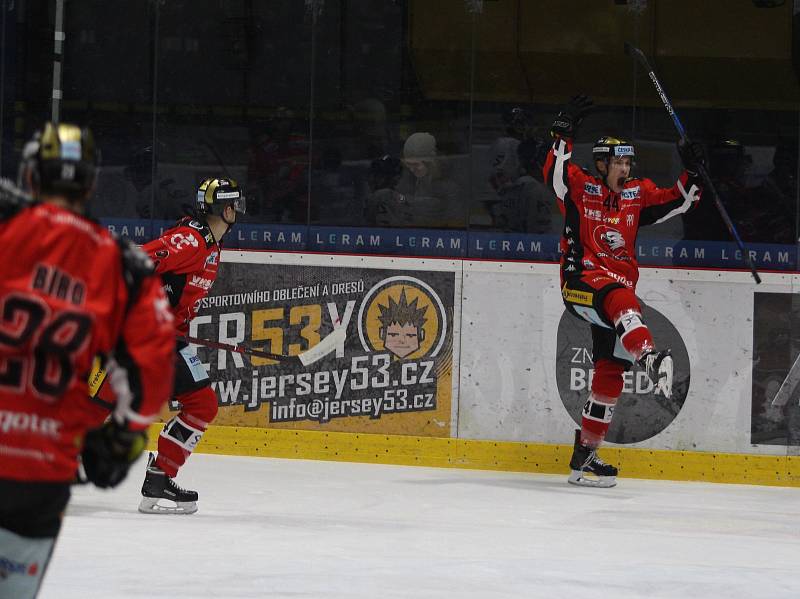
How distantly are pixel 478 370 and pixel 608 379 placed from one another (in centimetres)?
66

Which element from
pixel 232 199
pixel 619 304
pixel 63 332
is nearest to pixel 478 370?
pixel 619 304

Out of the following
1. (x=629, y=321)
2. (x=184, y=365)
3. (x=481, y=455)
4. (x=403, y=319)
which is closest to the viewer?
(x=184, y=365)

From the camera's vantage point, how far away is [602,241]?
661 cm

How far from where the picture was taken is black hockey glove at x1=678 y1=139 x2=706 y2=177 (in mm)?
6562

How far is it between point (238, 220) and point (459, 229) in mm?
1093

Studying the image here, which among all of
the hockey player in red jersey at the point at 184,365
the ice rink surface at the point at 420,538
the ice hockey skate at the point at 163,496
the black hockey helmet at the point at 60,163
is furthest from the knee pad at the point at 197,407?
the black hockey helmet at the point at 60,163

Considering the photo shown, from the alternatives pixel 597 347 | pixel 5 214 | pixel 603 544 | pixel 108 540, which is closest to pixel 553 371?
pixel 597 347

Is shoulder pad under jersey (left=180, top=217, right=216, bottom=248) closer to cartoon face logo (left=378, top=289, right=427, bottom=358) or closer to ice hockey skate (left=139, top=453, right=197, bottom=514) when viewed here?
ice hockey skate (left=139, top=453, right=197, bottom=514)

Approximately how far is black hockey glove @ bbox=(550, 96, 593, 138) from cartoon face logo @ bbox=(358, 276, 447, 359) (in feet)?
3.38

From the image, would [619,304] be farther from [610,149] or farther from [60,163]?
[60,163]

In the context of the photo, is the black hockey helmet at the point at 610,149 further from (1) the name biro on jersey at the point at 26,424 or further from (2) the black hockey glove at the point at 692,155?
(1) the name biro on jersey at the point at 26,424

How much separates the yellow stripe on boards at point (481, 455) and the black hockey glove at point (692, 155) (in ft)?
4.25

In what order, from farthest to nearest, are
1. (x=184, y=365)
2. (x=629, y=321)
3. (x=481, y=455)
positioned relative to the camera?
(x=481, y=455) → (x=629, y=321) → (x=184, y=365)

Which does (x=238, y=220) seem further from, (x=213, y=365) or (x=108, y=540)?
(x=108, y=540)
